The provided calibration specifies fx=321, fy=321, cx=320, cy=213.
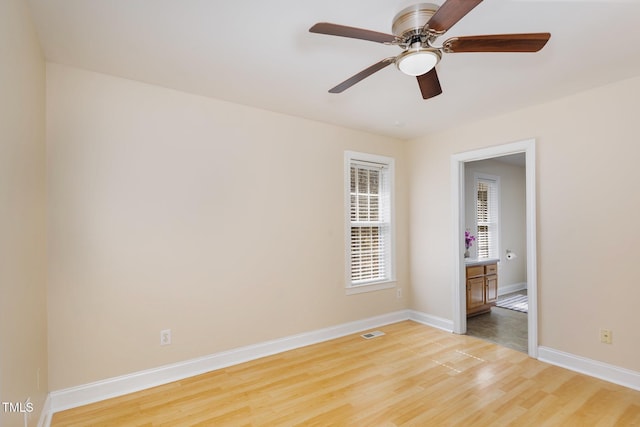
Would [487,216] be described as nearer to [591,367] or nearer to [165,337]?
[591,367]

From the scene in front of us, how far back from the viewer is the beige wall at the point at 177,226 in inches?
95.8

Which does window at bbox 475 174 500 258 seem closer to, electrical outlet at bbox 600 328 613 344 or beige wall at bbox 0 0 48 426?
electrical outlet at bbox 600 328 613 344

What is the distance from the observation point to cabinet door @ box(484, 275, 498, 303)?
483 centimetres

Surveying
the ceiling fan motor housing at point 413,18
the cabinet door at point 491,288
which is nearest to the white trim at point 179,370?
the cabinet door at point 491,288

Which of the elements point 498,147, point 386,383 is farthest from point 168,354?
point 498,147

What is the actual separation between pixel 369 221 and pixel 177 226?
7.89 feet

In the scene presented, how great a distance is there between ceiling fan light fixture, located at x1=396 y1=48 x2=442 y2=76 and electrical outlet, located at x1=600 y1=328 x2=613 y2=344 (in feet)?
9.19

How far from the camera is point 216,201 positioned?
3.07 meters

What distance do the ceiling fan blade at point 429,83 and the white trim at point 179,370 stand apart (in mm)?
2752

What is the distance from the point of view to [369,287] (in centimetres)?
418

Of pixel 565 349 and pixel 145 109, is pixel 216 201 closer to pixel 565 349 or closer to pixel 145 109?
pixel 145 109

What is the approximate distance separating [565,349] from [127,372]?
3919mm

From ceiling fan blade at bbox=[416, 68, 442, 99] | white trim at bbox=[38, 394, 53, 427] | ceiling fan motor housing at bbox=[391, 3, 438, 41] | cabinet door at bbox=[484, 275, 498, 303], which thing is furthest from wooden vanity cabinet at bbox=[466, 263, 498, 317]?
white trim at bbox=[38, 394, 53, 427]

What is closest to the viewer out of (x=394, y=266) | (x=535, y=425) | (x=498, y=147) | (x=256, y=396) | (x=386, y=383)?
(x=535, y=425)
